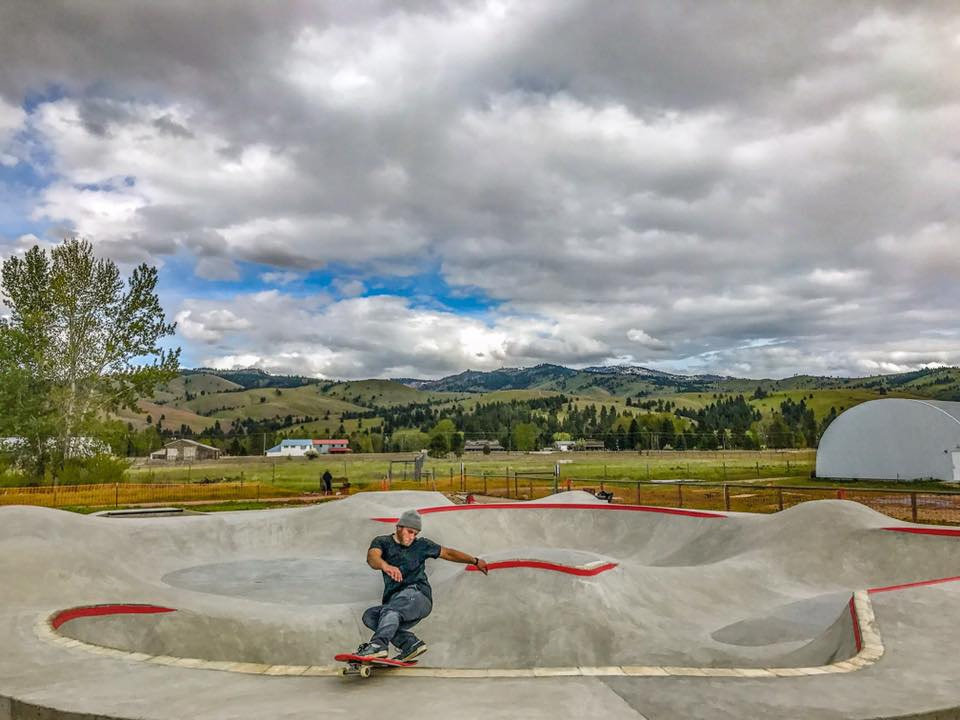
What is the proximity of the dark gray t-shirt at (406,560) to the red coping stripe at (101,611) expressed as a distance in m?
5.51

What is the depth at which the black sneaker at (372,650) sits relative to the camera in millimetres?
6266

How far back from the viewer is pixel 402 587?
6980 mm

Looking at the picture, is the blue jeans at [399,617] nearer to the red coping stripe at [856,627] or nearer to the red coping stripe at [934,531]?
the red coping stripe at [856,627]

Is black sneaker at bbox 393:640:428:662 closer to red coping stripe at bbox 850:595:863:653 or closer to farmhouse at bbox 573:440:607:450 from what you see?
red coping stripe at bbox 850:595:863:653

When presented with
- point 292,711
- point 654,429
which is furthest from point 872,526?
point 654,429

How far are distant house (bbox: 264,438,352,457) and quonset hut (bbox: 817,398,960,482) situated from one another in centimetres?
13665

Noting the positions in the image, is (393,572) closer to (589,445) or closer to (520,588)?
(520,588)

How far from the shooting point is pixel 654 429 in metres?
169

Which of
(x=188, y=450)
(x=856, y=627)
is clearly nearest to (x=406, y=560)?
(x=856, y=627)

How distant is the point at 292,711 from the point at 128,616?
25.3ft

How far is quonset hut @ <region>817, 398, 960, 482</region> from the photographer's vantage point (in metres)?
46.6

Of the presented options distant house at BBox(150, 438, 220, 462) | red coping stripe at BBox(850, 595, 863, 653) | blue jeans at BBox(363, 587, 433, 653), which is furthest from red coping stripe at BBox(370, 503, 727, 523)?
distant house at BBox(150, 438, 220, 462)

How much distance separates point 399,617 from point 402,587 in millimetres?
378

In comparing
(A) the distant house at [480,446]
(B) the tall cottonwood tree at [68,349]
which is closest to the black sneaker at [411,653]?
(B) the tall cottonwood tree at [68,349]
